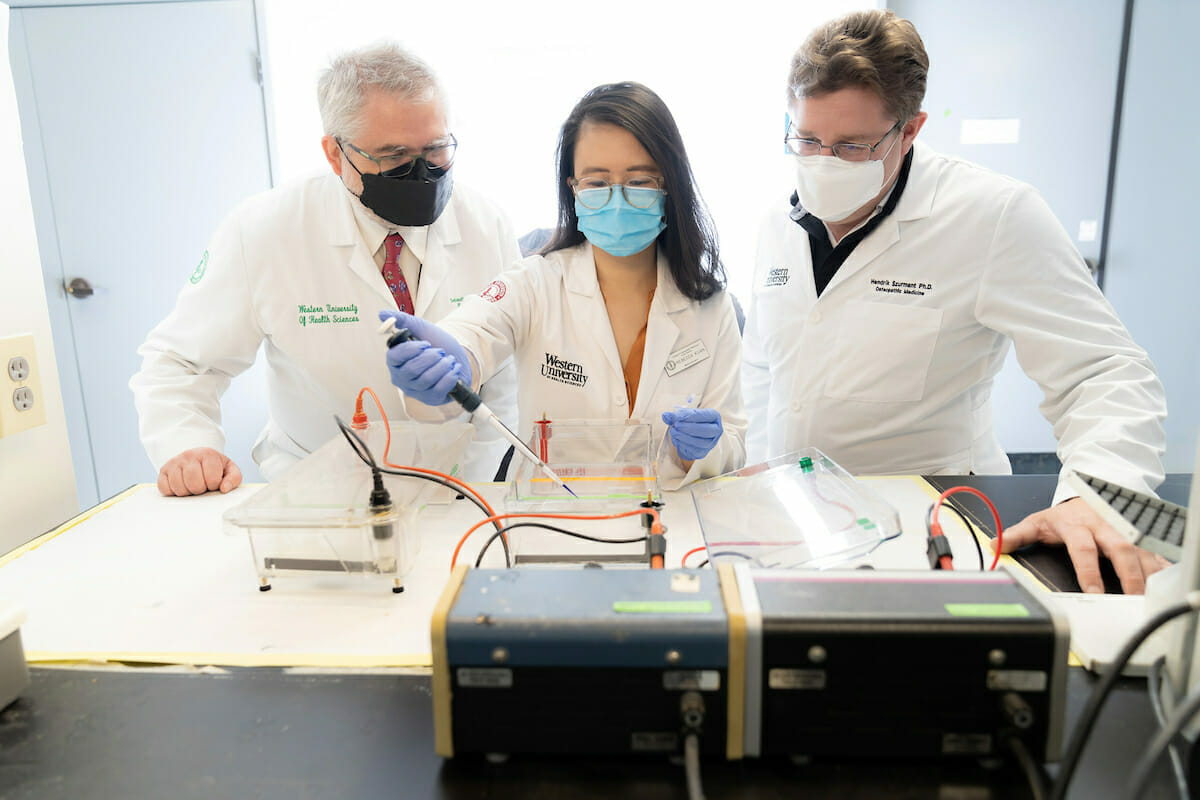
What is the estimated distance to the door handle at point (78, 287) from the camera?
334 cm

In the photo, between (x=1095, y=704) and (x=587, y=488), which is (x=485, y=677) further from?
(x=587, y=488)

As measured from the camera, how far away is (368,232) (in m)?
1.78

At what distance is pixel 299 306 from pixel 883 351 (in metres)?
1.36

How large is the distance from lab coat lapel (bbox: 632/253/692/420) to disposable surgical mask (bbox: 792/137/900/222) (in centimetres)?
34

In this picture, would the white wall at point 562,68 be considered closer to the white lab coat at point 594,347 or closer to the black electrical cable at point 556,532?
the white lab coat at point 594,347

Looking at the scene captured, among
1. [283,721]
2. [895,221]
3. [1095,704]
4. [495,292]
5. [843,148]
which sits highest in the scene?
[843,148]

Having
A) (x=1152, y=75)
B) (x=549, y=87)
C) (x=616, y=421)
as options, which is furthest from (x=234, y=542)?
(x=1152, y=75)

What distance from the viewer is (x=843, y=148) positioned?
1475mm

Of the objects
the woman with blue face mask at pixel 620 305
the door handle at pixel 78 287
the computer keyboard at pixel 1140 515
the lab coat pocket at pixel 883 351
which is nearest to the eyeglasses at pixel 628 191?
the woman with blue face mask at pixel 620 305

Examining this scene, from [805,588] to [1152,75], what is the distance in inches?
139

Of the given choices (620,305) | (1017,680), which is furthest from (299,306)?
(1017,680)

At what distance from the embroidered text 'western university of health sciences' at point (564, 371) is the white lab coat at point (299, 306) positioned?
349 mm

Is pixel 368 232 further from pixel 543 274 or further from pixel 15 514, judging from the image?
pixel 15 514

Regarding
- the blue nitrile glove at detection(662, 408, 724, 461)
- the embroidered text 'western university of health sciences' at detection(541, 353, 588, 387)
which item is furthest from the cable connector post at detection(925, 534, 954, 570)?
the embroidered text 'western university of health sciences' at detection(541, 353, 588, 387)
